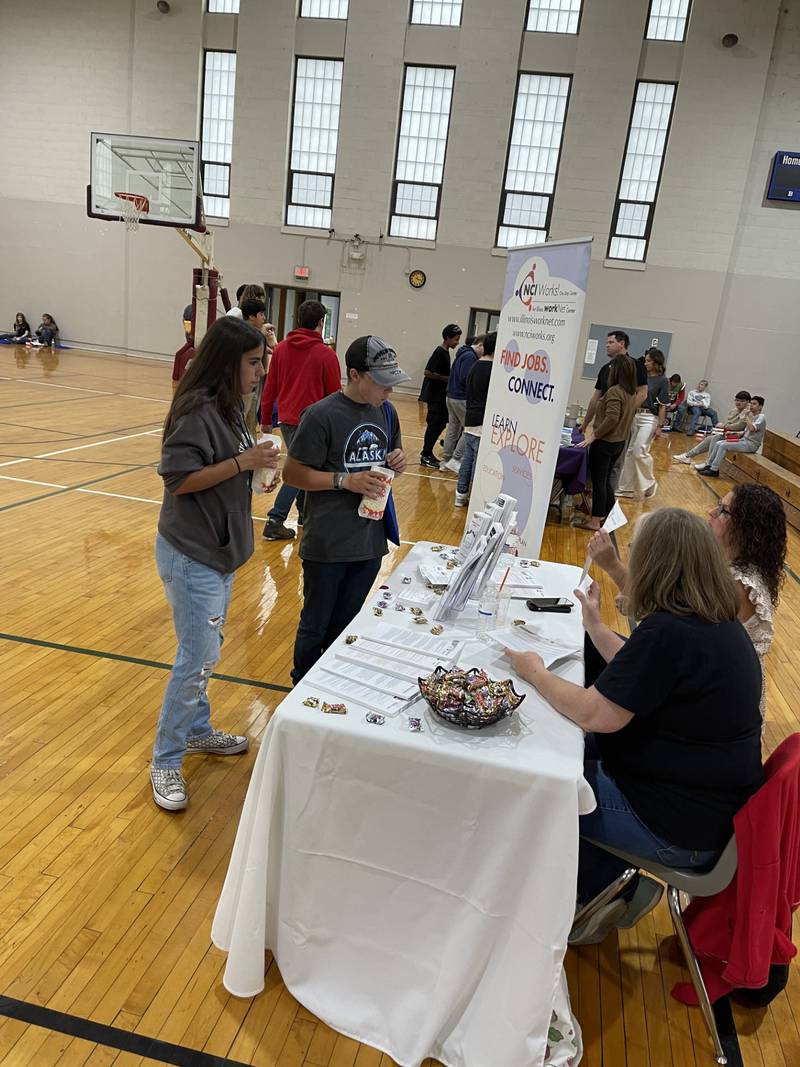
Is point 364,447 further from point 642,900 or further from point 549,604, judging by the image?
point 642,900

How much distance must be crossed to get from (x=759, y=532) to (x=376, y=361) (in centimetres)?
149

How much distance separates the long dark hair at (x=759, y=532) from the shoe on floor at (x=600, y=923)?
1229 millimetres

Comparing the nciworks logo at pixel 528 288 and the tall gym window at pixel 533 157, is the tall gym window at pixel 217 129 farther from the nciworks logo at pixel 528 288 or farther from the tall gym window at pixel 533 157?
the nciworks logo at pixel 528 288

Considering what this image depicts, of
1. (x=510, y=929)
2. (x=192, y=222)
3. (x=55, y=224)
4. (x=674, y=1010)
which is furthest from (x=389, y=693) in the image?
(x=55, y=224)

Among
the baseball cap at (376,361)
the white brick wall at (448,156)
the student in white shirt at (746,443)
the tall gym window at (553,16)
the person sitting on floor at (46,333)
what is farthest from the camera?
the person sitting on floor at (46,333)

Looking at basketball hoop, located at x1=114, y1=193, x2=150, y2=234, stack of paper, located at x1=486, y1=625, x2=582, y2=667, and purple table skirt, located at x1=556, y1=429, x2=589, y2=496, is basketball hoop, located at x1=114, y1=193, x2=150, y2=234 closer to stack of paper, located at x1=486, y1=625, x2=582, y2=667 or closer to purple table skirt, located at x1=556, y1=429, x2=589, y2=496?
purple table skirt, located at x1=556, y1=429, x2=589, y2=496

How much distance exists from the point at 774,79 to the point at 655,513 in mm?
16002

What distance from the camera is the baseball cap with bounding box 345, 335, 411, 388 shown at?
8.59 feet

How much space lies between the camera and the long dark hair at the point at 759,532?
252 centimetres

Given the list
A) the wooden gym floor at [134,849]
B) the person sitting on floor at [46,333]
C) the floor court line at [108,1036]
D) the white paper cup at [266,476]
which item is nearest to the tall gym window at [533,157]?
the person sitting on floor at [46,333]

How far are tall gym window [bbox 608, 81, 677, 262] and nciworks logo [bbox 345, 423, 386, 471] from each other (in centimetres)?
1400

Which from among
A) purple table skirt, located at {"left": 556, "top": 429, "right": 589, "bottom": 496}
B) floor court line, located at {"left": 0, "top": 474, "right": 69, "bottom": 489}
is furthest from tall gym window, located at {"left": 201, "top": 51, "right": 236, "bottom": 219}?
purple table skirt, located at {"left": 556, "top": 429, "right": 589, "bottom": 496}

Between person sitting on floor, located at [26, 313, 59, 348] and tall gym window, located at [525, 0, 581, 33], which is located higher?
tall gym window, located at [525, 0, 581, 33]

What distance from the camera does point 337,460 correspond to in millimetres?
2779
